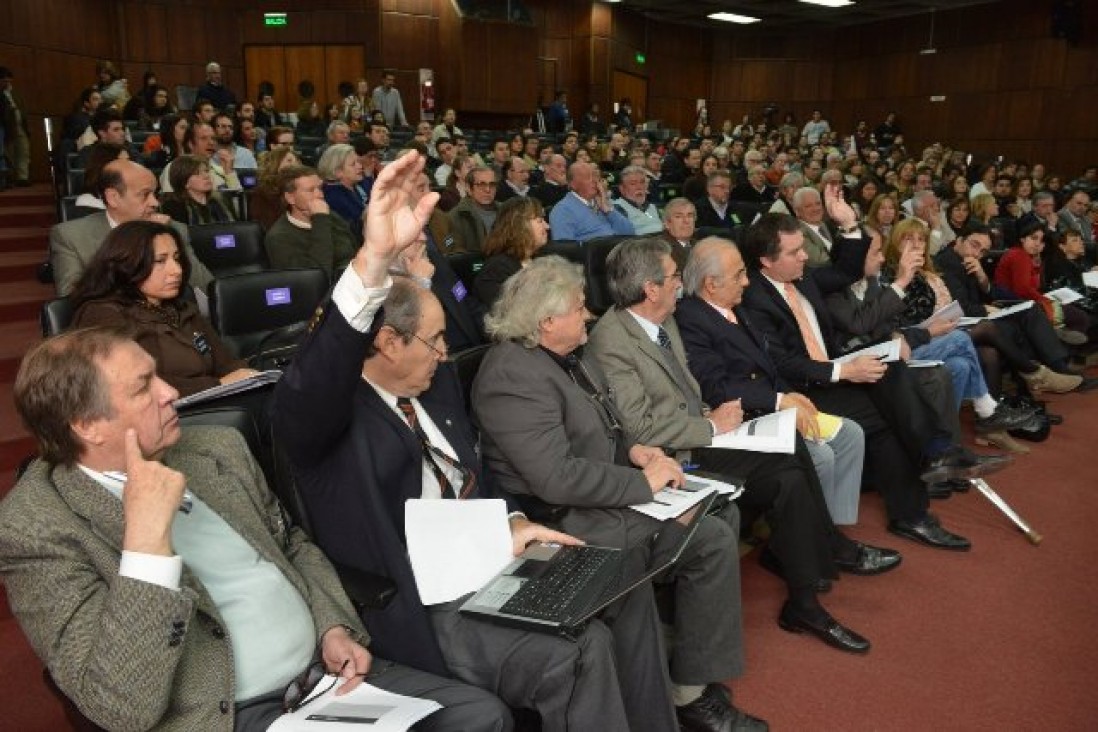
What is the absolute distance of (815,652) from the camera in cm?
240

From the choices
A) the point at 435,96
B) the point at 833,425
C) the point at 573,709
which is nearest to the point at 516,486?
the point at 573,709

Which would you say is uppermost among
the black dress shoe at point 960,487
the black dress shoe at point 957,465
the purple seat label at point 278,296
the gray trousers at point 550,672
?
the purple seat label at point 278,296

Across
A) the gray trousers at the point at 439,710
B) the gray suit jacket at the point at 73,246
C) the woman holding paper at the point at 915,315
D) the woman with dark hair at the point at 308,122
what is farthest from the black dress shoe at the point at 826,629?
the woman with dark hair at the point at 308,122

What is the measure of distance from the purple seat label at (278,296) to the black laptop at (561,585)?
5.38 feet

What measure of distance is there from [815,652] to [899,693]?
0.25 m

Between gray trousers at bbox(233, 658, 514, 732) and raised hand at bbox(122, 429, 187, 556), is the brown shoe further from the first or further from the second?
raised hand at bbox(122, 429, 187, 556)

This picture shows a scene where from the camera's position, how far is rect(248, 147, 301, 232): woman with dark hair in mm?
4430

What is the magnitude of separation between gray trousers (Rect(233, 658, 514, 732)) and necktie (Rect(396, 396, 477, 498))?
43cm

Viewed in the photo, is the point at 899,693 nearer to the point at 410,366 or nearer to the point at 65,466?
the point at 410,366

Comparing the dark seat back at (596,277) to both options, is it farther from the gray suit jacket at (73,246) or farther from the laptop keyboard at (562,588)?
the laptop keyboard at (562,588)

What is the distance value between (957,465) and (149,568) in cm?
280

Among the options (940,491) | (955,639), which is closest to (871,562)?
(955,639)

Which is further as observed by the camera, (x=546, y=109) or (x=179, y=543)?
(x=546, y=109)

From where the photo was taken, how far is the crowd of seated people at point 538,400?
1424mm
